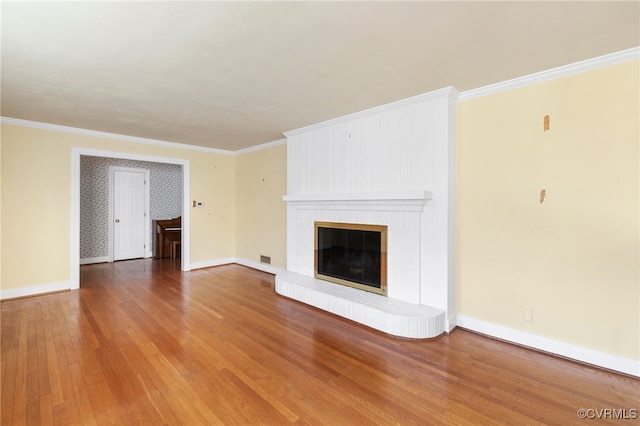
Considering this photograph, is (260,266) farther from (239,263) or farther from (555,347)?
(555,347)

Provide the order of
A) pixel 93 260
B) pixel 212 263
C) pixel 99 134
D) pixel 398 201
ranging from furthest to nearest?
pixel 93 260, pixel 212 263, pixel 99 134, pixel 398 201

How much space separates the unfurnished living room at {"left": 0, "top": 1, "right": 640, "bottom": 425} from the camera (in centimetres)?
186

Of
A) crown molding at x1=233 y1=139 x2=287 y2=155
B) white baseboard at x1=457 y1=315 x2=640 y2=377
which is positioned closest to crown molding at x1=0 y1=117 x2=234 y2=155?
crown molding at x1=233 y1=139 x2=287 y2=155

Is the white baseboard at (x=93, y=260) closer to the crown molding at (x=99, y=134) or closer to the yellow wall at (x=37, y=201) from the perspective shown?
the yellow wall at (x=37, y=201)

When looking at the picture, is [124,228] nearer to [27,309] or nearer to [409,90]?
[27,309]

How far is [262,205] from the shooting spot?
5.56m

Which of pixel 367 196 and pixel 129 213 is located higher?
pixel 367 196

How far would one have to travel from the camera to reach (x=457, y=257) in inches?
121

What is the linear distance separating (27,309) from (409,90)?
508cm
